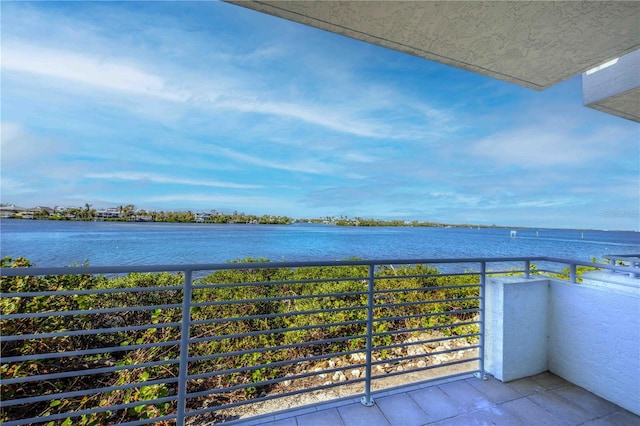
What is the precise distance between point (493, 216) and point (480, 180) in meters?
3.42

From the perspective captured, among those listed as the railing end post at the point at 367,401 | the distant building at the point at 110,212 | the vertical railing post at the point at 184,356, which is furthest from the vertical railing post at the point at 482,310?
the distant building at the point at 110,212

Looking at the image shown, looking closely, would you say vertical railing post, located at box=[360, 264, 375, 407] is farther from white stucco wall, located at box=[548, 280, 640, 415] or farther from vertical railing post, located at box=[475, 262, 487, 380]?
white stucco wall, located at box=[548, 280, 640, 415]

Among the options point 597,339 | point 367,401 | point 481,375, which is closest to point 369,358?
point 367,401

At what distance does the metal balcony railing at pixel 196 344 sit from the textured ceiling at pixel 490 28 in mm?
1727

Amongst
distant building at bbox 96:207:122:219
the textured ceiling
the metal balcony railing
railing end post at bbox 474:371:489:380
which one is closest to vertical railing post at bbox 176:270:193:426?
the metal balcony railing

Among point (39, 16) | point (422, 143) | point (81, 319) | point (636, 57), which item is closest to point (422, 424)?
point (81, 319)

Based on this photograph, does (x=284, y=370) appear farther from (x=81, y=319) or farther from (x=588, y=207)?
(x=588, y=207)

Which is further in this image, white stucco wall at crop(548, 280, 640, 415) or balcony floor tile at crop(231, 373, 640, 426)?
white stucco wall at crop(548, 280, 640, 415)

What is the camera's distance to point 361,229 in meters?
48.0

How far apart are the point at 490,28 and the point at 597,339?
273 centimetres

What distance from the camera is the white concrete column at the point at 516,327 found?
7.86ft

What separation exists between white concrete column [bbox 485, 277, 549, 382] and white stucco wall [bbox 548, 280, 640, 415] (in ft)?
0.33

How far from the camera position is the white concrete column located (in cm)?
239

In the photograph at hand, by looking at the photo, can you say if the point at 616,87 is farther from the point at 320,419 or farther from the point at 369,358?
the point at 320,419
